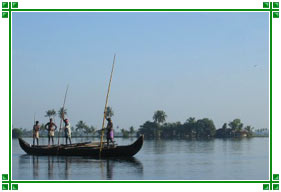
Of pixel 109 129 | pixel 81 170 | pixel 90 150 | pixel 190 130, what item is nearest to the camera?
pixel 81 170

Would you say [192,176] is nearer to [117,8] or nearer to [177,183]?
[177,183]

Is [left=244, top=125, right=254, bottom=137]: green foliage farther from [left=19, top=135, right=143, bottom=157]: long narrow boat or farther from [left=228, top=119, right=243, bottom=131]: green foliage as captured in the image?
[left=19, top=135, right=143, bottom=157]: long narrow boat

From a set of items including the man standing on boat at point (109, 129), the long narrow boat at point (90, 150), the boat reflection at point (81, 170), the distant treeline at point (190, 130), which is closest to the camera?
the boat reflection at point (81, 170)

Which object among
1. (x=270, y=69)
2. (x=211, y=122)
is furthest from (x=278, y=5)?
(x=211, y=122)

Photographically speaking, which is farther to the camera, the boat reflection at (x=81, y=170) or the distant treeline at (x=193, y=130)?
the distant treeline at (x=193, y=130)

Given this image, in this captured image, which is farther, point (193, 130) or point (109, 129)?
point (193, 130)

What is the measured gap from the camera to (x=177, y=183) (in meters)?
12.0

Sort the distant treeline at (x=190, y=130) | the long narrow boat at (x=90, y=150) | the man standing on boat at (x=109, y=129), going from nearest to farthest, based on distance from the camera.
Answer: the man standing on boat at (x=109, y=129) < the long narrow boat at (x=90, y=150) < the distant treeline at (x=190, y=130)

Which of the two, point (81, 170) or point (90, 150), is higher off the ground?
point (90, 150)

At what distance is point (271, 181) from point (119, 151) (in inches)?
454

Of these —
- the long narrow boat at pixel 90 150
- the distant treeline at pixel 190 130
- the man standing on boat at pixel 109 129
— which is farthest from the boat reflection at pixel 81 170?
the distant treeline at pixel 190 130

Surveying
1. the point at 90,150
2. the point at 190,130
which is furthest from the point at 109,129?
the point at 190,130

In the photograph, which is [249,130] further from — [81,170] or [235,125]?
[81,170]

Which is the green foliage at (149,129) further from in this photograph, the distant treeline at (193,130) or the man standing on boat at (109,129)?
the man standing on boat at (109,129)
